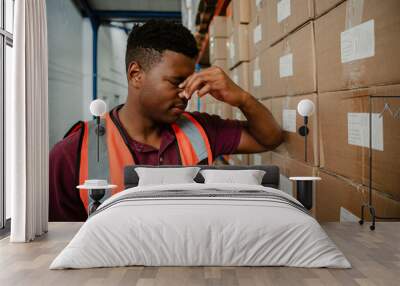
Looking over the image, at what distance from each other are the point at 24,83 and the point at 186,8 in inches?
111

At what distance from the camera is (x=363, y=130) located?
117 inches

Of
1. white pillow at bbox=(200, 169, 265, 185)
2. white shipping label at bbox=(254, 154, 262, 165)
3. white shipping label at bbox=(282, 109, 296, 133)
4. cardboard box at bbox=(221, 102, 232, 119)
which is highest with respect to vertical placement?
cardboard box at bbox=(221, 102, 232, 119)

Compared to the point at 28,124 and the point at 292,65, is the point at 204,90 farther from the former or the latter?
the point at 28,124

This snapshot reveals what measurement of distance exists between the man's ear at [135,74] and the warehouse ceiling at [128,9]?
0.74 metres

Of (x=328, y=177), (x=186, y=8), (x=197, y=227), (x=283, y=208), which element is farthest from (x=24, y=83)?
(x=186, y=8)

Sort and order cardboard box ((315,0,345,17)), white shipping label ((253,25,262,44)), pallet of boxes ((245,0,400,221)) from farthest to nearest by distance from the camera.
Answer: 1. white shipping label ((253,25,262,44))
2. cardboard box ((315,0,345,17))
3. pallet of boxes ((245,0,400,221))

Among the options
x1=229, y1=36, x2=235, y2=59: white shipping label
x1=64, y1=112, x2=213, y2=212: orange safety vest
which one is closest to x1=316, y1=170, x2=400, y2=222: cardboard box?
x1=64, y1=112, x2=213, y2=212: orange safety vest

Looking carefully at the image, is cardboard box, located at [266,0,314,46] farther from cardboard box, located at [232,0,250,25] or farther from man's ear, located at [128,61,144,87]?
man's ear, located at [128,61,144,87]

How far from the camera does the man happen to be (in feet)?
14.1

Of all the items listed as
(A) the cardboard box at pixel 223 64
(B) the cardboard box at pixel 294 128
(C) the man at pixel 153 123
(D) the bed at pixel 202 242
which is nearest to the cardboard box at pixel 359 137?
(B) the cardboard box at pixel 294 128

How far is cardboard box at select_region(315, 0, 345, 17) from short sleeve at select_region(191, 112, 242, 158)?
1.35 metres

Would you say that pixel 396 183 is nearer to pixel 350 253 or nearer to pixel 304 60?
pixel 350 253

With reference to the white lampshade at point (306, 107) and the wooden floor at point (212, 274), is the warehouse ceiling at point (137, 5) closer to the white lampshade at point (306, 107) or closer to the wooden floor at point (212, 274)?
the white lampshade at point (306, 107)

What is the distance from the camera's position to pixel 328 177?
3.49 metres
